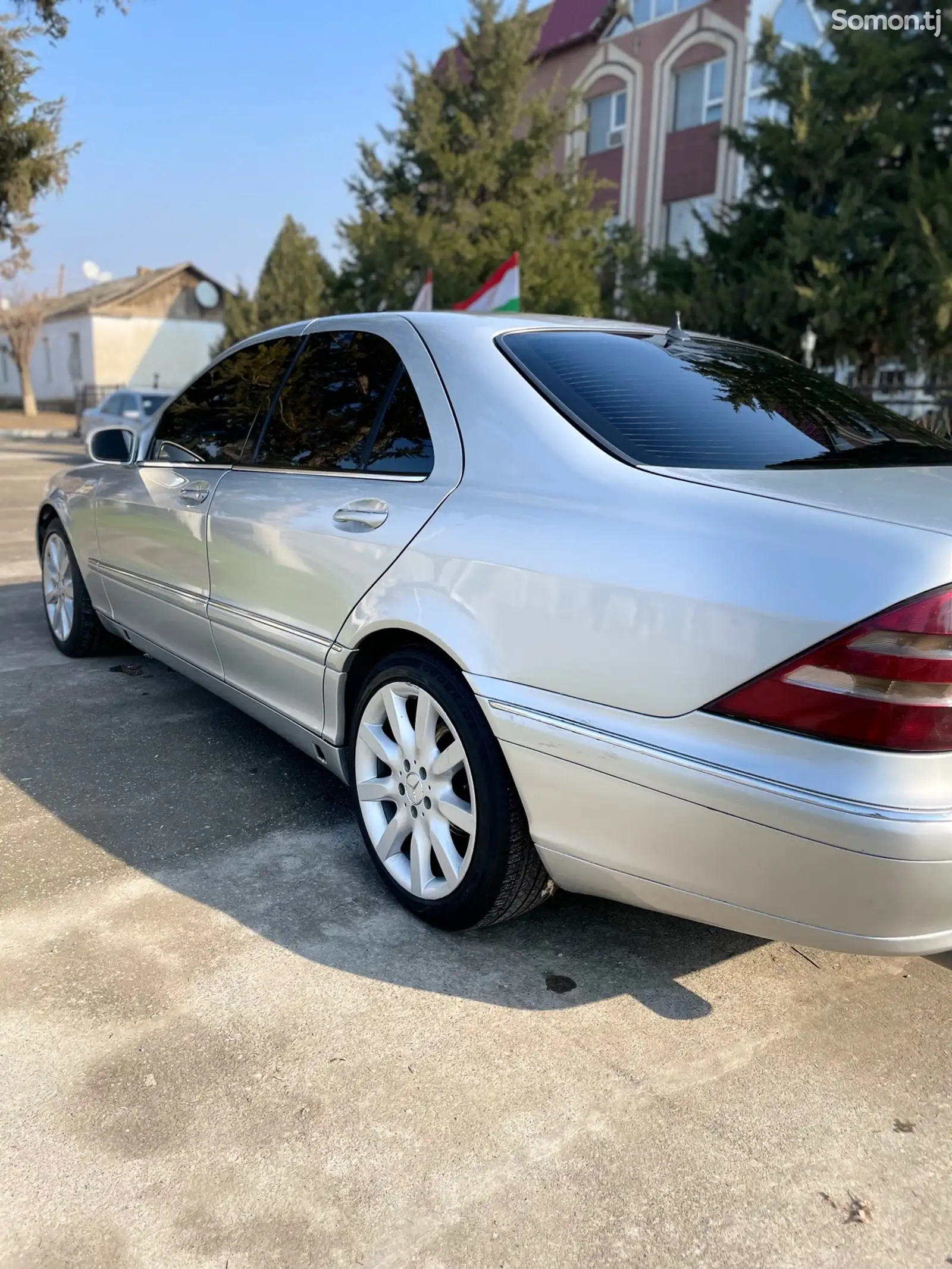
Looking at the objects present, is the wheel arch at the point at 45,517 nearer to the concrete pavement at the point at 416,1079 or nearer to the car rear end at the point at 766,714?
the concrete pavement at the point at 416,1079

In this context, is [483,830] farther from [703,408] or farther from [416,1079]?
[703,408]

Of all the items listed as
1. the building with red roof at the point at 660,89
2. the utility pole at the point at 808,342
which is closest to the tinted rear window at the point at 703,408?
the utility pole at the point at 808,342

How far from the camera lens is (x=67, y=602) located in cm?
519

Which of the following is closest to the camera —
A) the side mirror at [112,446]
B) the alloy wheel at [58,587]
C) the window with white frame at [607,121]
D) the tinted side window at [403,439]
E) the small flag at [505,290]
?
the tinted side window at [403,439]

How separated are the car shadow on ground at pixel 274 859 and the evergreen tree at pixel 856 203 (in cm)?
1269

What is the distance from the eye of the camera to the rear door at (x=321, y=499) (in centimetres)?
271

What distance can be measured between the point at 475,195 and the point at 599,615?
2128 cm

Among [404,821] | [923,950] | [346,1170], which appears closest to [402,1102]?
[346,1170]

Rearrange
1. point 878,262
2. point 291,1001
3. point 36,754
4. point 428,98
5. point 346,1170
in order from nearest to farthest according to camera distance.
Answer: point 346,1170 < point 291,1001 < point 36,754 < point 878,262 < point 428,98

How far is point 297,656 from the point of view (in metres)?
3.06

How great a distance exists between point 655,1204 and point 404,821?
3.86 feet

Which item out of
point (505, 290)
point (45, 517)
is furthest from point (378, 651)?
point (505, 290)

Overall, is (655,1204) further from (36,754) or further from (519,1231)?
(36,754)

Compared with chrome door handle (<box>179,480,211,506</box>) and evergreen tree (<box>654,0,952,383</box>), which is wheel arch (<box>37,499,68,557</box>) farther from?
evergreen tree (<box>654,0,952,383</box>)
